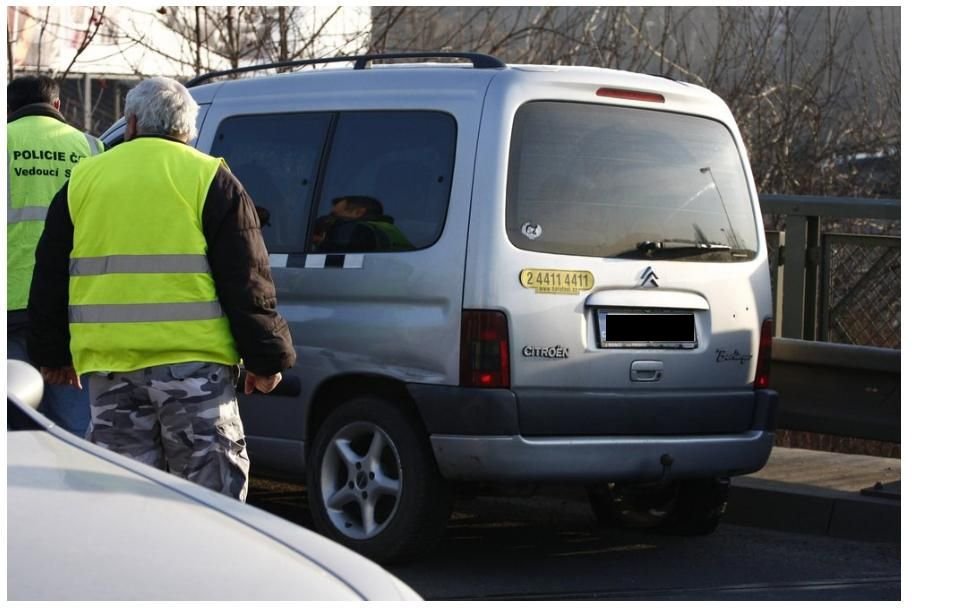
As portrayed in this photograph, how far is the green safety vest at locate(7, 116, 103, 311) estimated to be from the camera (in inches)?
241

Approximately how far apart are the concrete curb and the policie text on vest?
3274 millimetres

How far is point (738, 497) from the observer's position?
7.38 m

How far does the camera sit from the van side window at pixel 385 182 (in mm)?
5980

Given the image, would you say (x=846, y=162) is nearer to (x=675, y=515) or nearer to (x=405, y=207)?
(x=675, y=515)

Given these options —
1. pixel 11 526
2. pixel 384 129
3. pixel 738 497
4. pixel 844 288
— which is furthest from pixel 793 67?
pixel 11 526

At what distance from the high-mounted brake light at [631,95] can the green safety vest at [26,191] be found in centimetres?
208

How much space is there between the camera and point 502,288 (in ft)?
18.8

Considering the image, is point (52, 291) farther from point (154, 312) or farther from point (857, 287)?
point (857, 287)

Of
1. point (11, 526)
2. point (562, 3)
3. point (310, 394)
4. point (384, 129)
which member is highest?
point (562, 3)

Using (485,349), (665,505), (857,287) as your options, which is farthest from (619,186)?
(857,287)

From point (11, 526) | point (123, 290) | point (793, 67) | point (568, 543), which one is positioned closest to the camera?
point (11, 526)

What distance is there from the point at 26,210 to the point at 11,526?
3677 millimetres

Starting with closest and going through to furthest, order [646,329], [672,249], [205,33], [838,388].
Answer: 1. [646,329]
2. [672,249]
3. [838,388]
4. [205,33]

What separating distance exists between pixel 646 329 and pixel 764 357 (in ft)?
2.26
